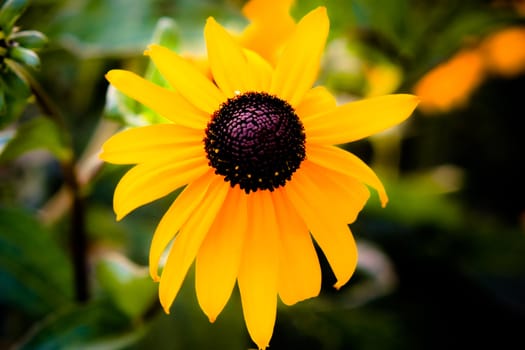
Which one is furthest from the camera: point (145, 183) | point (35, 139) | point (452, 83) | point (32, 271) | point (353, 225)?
point (452, 83)

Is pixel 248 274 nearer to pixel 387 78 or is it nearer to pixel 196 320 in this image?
pixel 196 320

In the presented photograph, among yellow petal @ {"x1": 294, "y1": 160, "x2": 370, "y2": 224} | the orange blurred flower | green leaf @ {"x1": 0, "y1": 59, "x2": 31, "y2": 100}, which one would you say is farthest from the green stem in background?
the orange blurred flower

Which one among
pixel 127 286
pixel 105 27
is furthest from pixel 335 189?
pixel 105 27

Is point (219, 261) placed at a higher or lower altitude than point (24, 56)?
lower

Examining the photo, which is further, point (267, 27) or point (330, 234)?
point (267, 27)

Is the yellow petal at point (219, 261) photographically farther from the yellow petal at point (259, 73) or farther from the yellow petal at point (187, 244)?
the yellow petal at point (259, 73)

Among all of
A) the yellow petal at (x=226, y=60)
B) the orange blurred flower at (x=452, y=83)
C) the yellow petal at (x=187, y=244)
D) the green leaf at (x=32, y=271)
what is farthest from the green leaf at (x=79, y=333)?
the orange blurred flower at (x=452, y=83)

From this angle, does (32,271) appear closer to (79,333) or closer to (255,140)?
(79,333)
